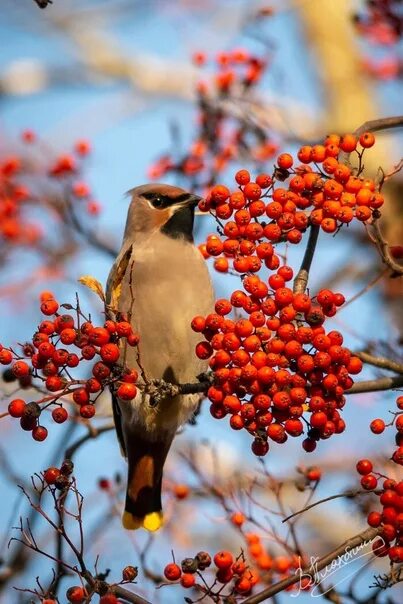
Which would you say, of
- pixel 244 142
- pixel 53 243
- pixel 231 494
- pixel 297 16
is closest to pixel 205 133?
pixel 244 142

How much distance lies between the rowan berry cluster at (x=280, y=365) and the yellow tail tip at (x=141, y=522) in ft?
5.70

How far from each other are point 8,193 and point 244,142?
1.39 metres

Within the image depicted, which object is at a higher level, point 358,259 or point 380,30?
point 358,259

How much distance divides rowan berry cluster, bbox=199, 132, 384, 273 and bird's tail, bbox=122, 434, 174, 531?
1815 mm

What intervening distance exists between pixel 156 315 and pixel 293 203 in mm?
1514

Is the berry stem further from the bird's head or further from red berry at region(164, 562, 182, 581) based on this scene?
the bird's head

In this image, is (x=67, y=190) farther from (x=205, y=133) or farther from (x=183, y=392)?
(x=183, y=392)

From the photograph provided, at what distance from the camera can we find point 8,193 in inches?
211

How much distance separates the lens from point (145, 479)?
14.0 ft

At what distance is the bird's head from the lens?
4.25m

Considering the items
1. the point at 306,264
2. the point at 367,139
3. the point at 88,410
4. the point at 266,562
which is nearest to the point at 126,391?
the point at 88,410

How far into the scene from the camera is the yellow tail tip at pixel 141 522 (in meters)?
4.19

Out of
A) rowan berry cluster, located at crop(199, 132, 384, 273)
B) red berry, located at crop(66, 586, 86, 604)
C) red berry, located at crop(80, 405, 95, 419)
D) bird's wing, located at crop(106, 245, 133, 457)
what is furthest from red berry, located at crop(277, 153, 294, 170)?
bird's wing, located at crop(106, 245, 133, 457)

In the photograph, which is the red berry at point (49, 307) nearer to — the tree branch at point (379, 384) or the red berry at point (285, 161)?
the red berry at point (285, 161)
